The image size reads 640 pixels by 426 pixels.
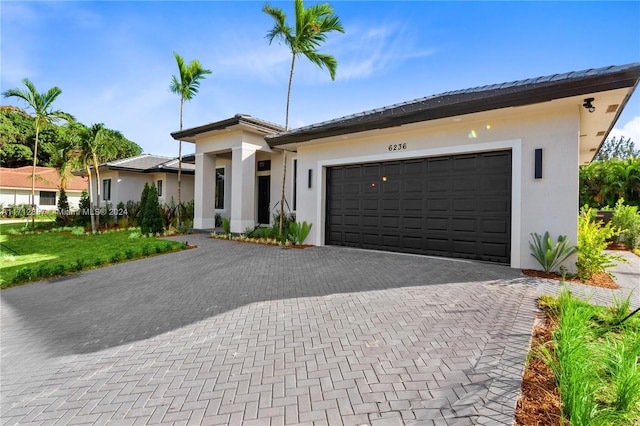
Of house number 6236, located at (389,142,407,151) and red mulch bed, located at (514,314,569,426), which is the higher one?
house number 6236, located at (389,142,407,151)

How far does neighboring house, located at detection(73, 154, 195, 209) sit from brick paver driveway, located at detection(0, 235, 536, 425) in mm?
15365

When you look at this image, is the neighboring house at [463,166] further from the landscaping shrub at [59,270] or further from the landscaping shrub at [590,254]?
the landscaping shrub at [59,270]

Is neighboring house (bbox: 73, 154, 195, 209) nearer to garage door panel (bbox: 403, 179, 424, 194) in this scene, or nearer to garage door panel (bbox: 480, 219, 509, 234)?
garage door panel (bbox: 403, 179, 424, 194)

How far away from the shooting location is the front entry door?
15818 millimetres

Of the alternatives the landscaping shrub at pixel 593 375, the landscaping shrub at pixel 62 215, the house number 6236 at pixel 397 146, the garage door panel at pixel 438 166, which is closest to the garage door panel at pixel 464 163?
the garage door panel at pixel 438 166

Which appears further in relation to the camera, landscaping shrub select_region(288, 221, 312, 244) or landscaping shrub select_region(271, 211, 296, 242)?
landscaping shrub select_region(271, 211, 296, 242)

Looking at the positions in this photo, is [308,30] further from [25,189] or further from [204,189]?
[25,189]

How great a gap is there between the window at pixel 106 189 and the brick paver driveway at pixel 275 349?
19.5 meters

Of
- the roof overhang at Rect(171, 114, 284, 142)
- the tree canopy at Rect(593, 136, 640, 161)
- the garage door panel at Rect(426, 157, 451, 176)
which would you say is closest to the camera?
the garage door panel at Rect(426, 157, 451, 176)

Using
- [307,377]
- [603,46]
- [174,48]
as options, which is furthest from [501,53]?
[174,48]

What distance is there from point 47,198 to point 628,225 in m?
48.1

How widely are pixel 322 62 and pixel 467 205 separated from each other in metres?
7.17

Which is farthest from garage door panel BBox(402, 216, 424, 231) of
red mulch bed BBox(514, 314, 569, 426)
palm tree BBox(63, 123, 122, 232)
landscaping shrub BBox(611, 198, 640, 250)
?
palm tree BBox(63, 123, 122, 232)

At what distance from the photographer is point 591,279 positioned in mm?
6051
